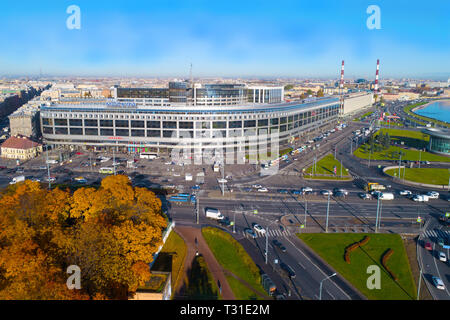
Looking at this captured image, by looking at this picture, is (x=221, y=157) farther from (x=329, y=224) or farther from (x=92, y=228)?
(x=92, y=228)

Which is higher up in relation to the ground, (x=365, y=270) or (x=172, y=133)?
(x=172, y=133)

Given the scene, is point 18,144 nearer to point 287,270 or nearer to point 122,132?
point 122,132

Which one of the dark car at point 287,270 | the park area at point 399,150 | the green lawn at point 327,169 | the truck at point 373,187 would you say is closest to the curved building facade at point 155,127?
the green lawn at point 327,169

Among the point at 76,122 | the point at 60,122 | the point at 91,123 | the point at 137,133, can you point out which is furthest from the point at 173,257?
the point at 60,122

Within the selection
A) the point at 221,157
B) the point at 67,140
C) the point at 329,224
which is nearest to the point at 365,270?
the point at 329,224

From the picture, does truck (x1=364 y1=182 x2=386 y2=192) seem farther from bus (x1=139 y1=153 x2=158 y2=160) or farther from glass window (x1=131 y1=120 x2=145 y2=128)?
glass window (x1=131 y1=120 x2=145 y2=128)

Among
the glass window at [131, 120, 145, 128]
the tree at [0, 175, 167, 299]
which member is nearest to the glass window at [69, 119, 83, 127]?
the glass window at [131, 120, 145, 128]
